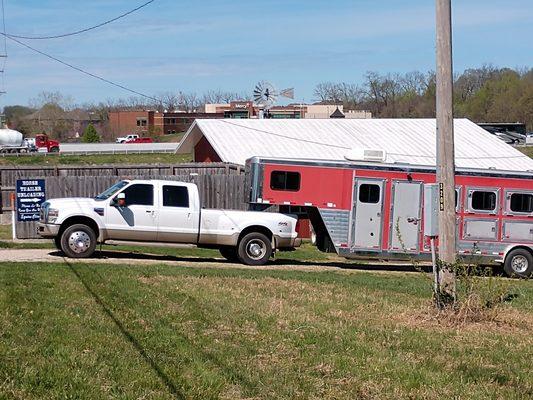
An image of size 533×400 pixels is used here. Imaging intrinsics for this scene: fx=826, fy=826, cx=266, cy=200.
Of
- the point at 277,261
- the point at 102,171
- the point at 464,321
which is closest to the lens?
the point at 464,321

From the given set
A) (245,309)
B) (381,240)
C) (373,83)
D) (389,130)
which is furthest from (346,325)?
(373,83)

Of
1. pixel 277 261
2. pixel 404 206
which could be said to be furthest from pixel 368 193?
pixel 277 261

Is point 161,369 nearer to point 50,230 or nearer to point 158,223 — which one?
point 50,230

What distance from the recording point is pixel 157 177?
1130 inches

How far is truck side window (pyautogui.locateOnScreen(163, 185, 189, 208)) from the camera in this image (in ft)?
66.8

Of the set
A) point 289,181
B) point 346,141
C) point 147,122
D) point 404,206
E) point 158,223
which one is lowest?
point 158,223

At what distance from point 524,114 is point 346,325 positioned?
102m

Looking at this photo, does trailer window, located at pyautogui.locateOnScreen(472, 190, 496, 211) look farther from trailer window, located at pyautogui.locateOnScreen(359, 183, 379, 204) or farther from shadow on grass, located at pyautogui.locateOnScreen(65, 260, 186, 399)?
shadow on grass, located at pyautogui.locateOnScreen(65, 260, 186, 399)

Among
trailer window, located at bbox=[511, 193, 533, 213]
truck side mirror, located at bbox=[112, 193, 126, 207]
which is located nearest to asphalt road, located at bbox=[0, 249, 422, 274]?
truck side mirror, located at bbox=[112, 193, 126, 207]

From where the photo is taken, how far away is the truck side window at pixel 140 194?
66.2 feet

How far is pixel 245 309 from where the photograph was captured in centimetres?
1116

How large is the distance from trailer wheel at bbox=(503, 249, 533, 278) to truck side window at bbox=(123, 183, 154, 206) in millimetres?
9816

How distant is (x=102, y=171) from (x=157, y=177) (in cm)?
312

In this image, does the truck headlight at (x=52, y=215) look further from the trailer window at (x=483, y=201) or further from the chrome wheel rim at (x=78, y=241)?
the trailer window at (x=483, y=201)
